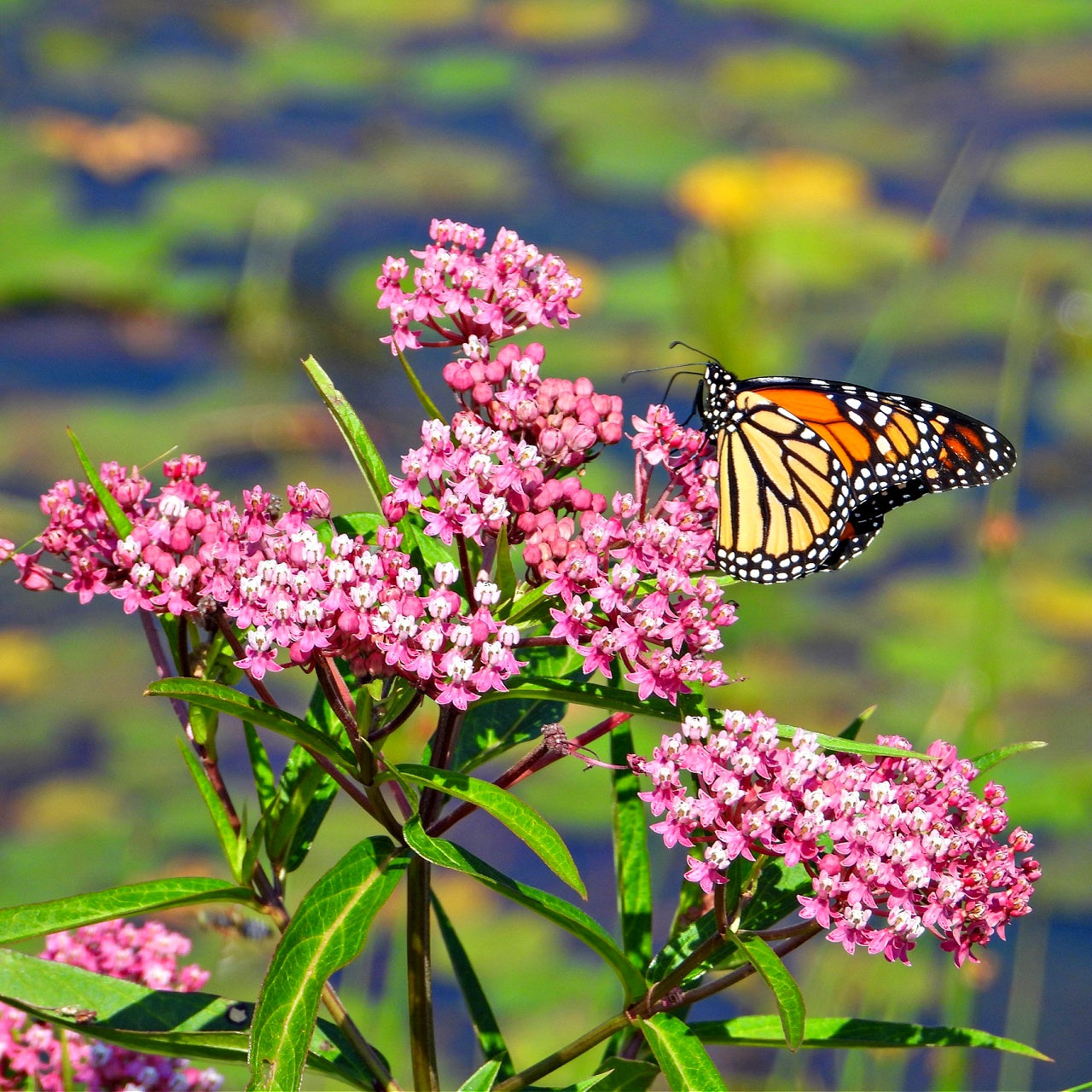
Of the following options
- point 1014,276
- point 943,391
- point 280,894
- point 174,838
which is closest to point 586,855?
point 174,838

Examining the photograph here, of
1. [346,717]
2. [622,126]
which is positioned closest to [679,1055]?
[346,717]

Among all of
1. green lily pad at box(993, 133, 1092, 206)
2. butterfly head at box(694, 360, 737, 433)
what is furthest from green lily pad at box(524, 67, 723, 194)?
butterfly head at box(694, 360, 737, 433)

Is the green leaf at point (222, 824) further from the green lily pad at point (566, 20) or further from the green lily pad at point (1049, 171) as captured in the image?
the green lily pad at point (566, 20)

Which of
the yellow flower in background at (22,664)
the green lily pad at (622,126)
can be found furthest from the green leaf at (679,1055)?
the green lily pad at (622,126)

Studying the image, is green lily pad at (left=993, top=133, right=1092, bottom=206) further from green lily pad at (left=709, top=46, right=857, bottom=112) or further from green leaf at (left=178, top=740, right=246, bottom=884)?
green leaf at (left=178, top=740, right=246, bottom=884)

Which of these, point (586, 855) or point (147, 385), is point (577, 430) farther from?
point (147, 385)

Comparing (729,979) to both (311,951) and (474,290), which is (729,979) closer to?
(311,951)
